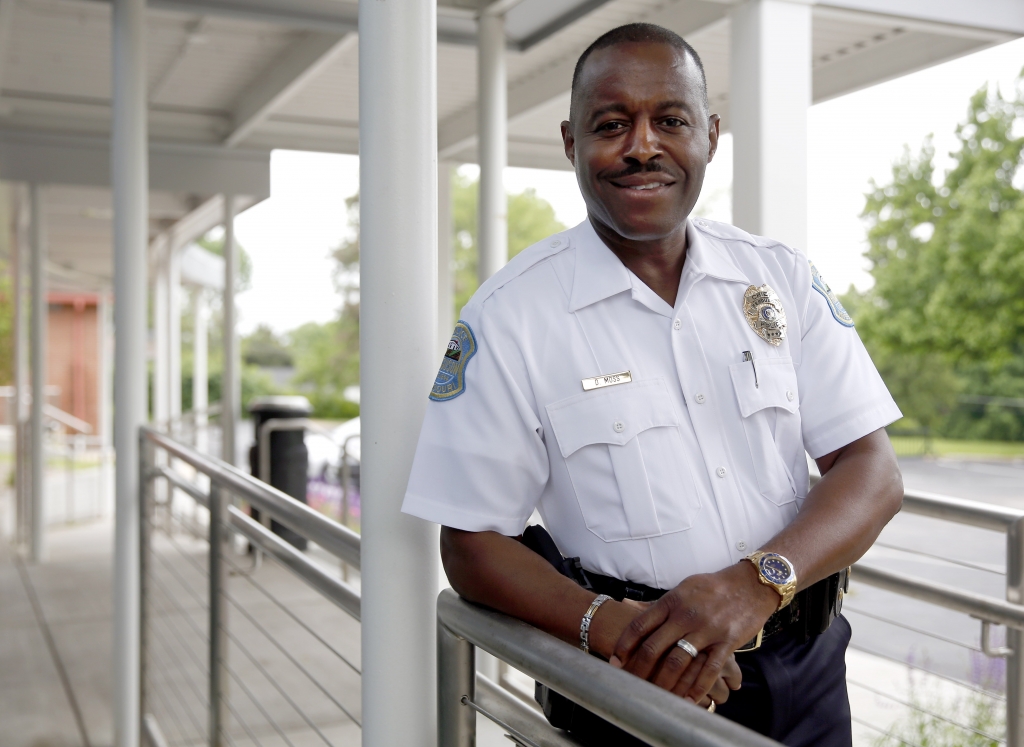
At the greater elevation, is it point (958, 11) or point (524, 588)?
point (958, 11)

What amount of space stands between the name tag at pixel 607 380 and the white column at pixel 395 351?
0.80 feet

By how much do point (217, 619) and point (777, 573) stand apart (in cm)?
153

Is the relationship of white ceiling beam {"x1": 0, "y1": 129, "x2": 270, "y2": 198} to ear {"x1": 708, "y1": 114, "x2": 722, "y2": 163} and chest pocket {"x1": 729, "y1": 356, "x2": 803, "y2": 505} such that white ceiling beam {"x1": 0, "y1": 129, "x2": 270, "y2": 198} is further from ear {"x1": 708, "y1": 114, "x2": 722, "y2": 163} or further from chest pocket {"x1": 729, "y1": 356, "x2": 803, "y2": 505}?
chest pocket {"x1": 729, "y1": 356, "x2": 803, "y2": 505}

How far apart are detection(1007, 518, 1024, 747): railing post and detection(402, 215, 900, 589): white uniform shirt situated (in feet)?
3.23

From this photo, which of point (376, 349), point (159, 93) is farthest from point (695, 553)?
point (159, 93)

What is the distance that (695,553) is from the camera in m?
1.13

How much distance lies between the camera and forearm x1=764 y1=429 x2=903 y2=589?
3.51 ft

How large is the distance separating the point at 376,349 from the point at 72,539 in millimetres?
6574

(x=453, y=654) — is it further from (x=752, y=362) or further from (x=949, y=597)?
(x=949, y=597)

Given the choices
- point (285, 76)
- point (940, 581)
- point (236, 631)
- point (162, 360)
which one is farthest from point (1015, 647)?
point (162, 360)

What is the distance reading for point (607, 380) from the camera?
1143 millimetres

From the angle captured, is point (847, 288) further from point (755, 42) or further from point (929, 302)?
point (755, 42)

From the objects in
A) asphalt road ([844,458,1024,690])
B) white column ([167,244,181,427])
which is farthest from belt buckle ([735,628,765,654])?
white column ([167,244,181,427])

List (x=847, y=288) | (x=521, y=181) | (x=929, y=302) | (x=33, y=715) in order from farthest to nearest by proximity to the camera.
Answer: (x=521, y=181) < (x=847, y=288) < (x=929, y=302) < (x=33, y=715)
